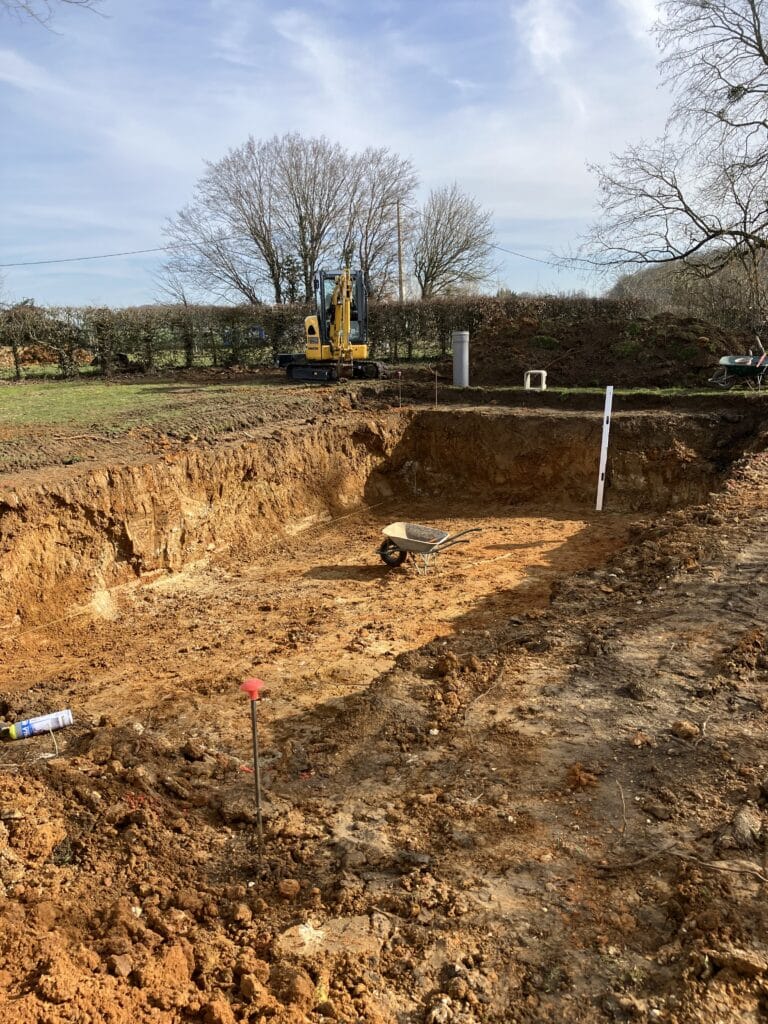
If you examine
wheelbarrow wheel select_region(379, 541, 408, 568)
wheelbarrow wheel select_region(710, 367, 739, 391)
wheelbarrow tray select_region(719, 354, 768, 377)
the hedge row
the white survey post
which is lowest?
wheelbarrow wheel select_region(379, 541, 408, 568)

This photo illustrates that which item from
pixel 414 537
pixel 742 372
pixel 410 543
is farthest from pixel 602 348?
pixel 410 543

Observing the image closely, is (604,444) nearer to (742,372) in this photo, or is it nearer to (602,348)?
(742,372)

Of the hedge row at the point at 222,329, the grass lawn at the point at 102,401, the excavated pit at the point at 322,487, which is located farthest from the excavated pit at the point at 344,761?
the hedge row at the point at 222,329

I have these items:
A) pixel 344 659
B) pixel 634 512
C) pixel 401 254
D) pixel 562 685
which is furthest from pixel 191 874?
pixel 401 254

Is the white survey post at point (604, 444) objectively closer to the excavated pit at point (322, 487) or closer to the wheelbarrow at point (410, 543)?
the excavated pit at point (322, 487)

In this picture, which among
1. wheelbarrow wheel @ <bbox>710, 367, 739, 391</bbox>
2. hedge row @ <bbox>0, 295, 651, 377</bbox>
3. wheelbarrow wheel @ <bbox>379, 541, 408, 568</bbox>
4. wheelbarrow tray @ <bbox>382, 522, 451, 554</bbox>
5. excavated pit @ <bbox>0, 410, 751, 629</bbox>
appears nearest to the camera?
excavated pit @ <bbox>0, 410, 751, 629</bbox>

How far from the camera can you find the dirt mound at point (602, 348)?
17422mm

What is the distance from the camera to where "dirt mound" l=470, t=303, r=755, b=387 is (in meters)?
17.4

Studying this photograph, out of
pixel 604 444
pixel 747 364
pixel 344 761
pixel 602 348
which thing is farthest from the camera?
pixel 602 348

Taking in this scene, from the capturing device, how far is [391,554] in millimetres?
9883

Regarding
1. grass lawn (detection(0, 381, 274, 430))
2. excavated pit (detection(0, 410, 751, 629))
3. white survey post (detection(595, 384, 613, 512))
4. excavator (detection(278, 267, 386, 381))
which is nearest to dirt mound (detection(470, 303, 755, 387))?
excavator (detection(278, 267, 386, 381))

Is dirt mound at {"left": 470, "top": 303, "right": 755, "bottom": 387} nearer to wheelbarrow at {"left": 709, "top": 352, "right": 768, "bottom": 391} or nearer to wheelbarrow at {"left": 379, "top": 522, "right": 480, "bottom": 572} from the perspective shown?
wheelbarrow at {"left": 709, "top": 352, "right": 768, "bottom": 391}

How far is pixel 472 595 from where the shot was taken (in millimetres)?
8789

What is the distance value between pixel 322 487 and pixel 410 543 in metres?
4.00
